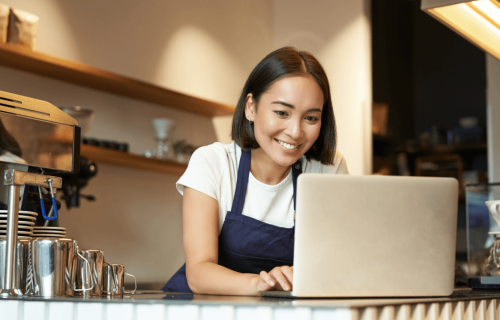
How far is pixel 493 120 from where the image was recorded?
11.7ft

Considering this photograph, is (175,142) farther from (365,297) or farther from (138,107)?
(365,297)

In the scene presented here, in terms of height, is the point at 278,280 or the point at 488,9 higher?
the point at 488,9

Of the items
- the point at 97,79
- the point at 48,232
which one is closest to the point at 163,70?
the point at 97,79

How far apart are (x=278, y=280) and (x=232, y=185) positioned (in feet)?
2.15

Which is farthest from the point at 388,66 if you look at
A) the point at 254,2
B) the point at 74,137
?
the point at 74,137

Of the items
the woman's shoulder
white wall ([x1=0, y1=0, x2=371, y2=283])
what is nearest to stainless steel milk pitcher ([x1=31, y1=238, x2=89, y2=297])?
the woman's shoulder

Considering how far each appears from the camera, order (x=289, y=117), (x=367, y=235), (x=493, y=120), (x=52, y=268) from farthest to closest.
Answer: (x=493, y=120) → (x=289, y=117) → (x=52, y=268) → (x=367, y=235)

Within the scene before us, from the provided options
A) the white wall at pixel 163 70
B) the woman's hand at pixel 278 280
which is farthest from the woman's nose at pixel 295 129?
the white wall at pixel 163 70

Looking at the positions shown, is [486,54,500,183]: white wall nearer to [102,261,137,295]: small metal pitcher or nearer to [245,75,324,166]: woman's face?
[245,75,324,166]: woman's face

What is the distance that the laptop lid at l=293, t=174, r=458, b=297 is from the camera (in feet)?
2.87

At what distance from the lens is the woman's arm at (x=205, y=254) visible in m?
1.16

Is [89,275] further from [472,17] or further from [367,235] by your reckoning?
[472,17]

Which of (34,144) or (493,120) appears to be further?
(493,120)

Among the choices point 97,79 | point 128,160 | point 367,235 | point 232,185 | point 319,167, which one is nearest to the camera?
point 367,235
